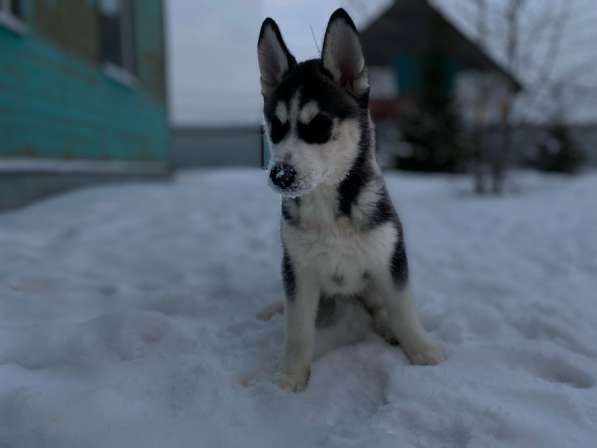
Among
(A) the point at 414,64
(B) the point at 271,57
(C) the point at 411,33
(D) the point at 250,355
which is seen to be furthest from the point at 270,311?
(A) the point at 414,64

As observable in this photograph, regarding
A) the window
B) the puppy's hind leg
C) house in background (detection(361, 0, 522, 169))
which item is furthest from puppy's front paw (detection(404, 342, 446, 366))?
house in background (detection(361, 0, 522, 169))

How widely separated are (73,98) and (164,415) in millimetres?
6054

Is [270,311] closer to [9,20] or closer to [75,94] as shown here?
[9,20]

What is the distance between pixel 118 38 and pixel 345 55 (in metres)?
7.64

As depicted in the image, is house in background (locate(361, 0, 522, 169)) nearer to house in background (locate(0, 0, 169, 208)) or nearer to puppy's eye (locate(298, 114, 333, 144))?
house in background (locate(0, 0, 169, 208))

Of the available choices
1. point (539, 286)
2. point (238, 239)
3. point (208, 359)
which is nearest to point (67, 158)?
point (238, 239)

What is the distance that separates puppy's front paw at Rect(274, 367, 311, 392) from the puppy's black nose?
0.78 metres

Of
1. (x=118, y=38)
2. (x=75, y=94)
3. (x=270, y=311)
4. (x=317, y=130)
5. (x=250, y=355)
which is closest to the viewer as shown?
(x=317, y=130)

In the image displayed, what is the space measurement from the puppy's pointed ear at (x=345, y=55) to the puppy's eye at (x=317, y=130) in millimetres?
269

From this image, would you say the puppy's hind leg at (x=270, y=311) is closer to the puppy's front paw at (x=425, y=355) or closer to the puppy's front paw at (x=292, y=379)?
the puppy's front paw at (x=292, y=379)

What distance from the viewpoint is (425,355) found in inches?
82.8

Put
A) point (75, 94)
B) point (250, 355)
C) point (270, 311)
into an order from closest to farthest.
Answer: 1. point (250, 355)
2. point (270, 311)
3. point (75, 94)

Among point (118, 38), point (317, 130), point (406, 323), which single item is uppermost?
point (118, 38)

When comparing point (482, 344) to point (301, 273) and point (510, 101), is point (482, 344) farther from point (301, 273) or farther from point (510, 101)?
point (510, 101)
